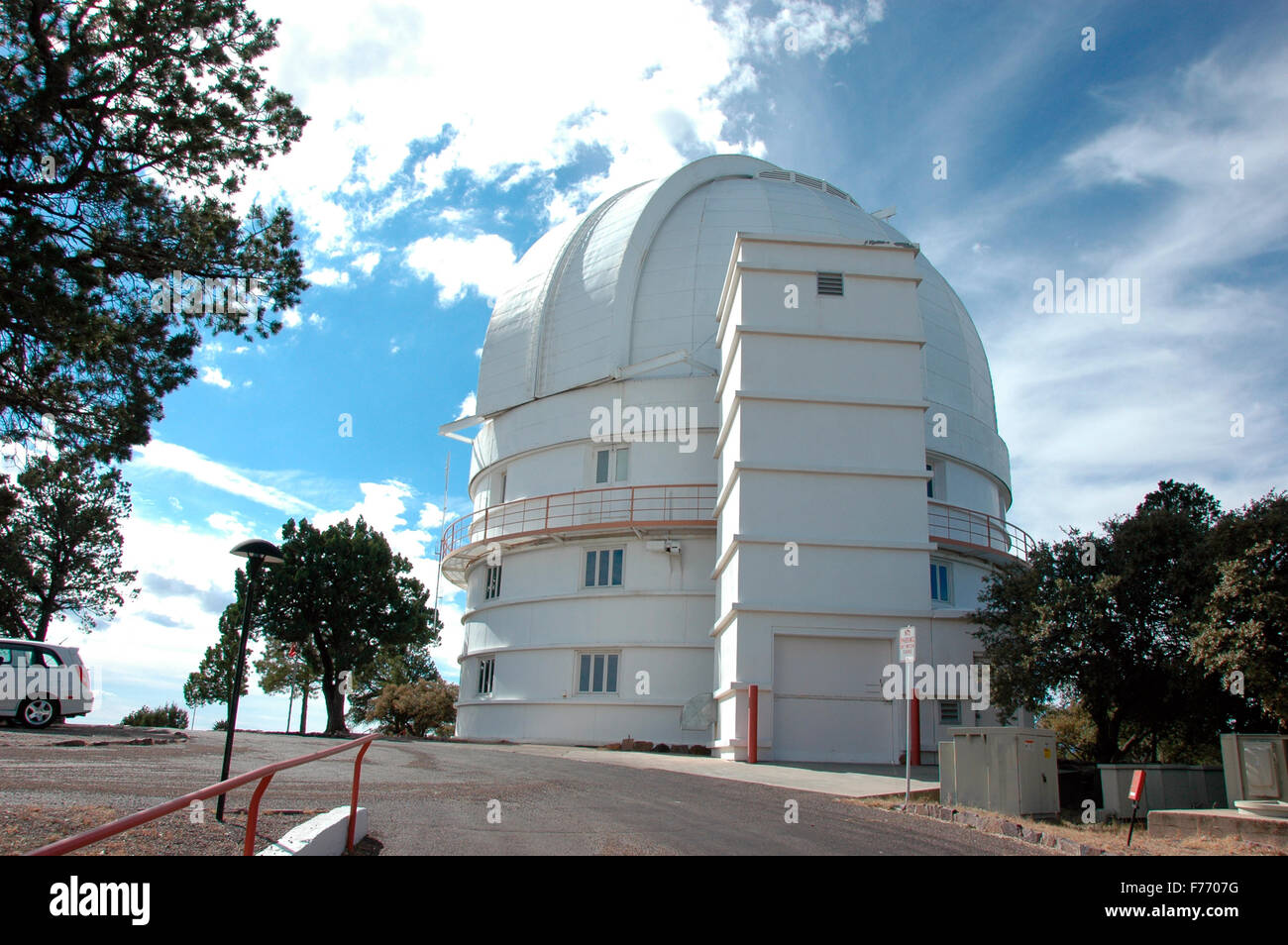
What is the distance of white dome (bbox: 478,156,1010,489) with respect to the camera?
27.2 meters

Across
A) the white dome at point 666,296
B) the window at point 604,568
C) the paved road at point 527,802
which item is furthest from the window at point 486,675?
the paved road at point 527,802

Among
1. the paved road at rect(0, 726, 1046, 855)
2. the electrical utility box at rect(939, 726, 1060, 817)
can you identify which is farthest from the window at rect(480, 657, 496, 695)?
the electrical utility box at rect(939, 726, 1060, 817)

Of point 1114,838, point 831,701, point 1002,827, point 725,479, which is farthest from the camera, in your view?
point 725,479

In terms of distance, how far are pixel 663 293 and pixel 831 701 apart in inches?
535

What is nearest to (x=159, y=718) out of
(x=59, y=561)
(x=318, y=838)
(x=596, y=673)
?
(x=59, y=561)

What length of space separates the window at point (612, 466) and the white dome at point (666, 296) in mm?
2255

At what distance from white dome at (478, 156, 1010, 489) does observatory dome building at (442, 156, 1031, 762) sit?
9cm

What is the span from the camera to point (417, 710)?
38.3 metres

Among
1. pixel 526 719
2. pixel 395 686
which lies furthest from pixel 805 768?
pixel 395 686

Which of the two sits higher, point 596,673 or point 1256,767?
point 596,673

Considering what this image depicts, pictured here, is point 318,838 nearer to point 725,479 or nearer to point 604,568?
point 725,479

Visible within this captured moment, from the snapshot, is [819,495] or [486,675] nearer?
[819,495]

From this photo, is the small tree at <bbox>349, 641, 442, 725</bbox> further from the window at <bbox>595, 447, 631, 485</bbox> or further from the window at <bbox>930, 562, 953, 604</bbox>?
the window at <bbox>930, 562, 953, 604</bbox>
